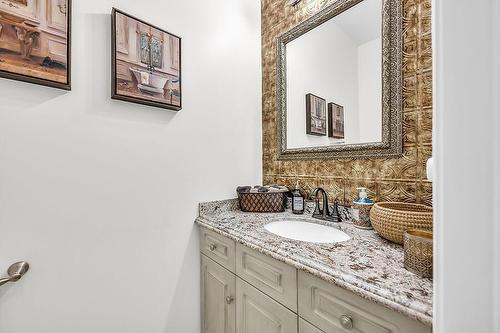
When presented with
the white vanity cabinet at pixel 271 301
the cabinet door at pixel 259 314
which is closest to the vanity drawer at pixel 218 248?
the white vanity cabinet at pixel 271 301

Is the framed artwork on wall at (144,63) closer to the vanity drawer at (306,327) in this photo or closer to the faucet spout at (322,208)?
the faucet spout at (322,208)

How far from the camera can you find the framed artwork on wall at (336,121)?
1.30m

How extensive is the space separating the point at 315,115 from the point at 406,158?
22.6 inches

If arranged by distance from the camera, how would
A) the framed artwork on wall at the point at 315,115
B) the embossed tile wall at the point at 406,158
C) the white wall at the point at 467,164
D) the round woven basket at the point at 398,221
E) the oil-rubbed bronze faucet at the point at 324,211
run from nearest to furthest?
the white wall at the point at 467,164 → the round woven basket at the point at 398,221 → the embossed tile wall at the point at 406,158 → the oil-rubbed bronze faucet at the point at 324,211 → the framed artwork on wall at the point at 315,115

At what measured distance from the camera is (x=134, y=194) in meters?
1.17

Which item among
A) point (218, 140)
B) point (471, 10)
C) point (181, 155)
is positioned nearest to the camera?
point (471, 10)

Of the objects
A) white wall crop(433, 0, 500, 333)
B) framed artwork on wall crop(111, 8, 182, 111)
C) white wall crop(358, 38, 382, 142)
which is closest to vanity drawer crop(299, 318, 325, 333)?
white wall crop(433, 0, 500, 333)

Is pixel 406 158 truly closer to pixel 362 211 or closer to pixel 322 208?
pixel 362 211

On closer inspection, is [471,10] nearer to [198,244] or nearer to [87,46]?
[87,46]

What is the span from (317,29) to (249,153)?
35.3 inches

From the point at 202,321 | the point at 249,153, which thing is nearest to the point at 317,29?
the point at 249,153

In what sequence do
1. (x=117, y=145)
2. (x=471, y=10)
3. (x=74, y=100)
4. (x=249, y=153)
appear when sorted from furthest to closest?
1. (x=249, y=153)
2. (x=117, y=145)
3. (x=74, y=100)
4. (x=471, y=10)

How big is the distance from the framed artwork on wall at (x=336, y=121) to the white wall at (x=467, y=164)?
3.22 ft

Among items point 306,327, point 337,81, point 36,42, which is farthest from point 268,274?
point 36,42
